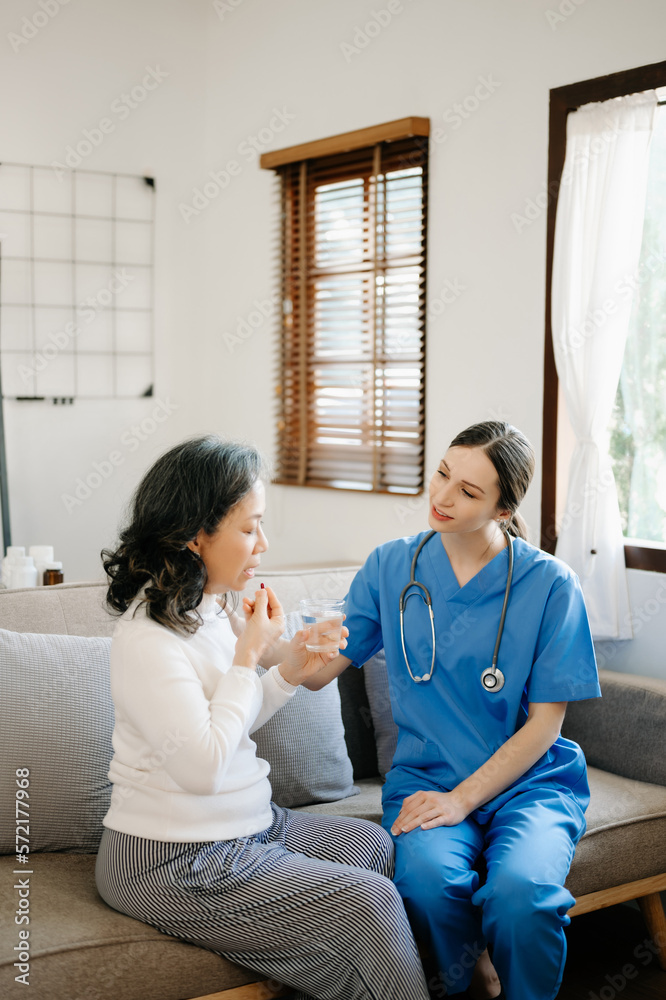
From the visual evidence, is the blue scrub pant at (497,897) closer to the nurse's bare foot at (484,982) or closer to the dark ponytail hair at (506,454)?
the nurse's bare foot at (484,982)

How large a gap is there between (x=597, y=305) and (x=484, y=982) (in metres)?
1.77

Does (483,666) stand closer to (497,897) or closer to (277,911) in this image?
(497,897)

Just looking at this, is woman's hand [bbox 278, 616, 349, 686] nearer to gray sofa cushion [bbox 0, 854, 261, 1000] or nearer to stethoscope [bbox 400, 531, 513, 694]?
stethoscope [bbox 400, 531, 513, 694]

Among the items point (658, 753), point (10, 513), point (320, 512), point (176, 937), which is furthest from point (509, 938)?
point (10, 513)

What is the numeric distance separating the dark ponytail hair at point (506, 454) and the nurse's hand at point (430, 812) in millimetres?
549

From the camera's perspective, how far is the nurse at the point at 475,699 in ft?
5.57

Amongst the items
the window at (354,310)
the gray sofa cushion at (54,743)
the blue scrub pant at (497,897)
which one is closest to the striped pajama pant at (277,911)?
the blue scrub pant at (497,897)

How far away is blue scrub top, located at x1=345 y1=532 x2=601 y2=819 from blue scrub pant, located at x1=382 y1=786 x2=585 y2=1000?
0.11 m

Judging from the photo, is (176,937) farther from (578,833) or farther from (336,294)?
(336,294)

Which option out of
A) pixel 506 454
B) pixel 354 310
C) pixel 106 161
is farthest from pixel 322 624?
pixel 106 161

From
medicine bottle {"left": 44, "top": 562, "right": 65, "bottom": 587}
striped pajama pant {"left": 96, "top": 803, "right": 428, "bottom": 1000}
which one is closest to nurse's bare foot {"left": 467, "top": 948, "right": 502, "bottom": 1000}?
striped pajama pant {"left": 96, "top": 803, "right": 428, "bottom": 1000}

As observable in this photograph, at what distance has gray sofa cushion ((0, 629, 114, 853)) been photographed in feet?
5.97

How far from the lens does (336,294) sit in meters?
3.81

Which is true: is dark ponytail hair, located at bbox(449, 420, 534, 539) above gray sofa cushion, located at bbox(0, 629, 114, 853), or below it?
above
